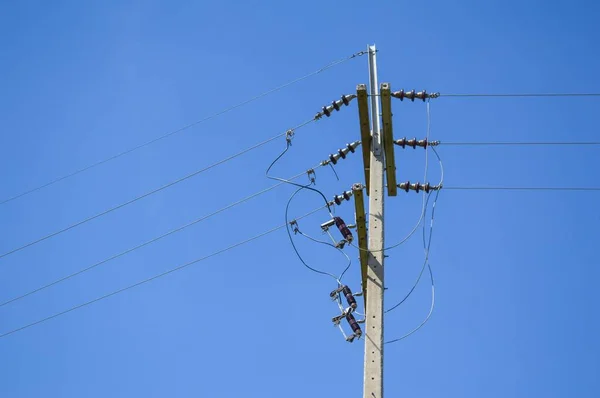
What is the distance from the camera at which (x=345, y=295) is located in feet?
31.7

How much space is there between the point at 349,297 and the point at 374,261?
75 cm

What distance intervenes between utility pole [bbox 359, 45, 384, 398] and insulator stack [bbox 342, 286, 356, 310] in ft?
0.81

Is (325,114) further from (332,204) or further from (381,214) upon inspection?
(381,214)

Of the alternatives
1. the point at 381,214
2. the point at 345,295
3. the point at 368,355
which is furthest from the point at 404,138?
the point at 368,355

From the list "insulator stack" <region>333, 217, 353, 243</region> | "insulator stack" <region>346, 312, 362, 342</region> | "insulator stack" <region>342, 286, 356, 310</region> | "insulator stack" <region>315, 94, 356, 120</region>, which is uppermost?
"insulator stack" <region>315, 94, 356, 120</region>

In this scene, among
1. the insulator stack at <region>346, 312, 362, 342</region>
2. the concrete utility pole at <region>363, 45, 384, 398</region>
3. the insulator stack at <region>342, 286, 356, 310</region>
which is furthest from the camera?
the insulator stack at <region>342, 286, 356, 310</region>

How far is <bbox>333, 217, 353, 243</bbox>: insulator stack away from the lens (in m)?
9.79

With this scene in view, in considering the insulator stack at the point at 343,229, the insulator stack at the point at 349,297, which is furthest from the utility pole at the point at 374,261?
the insulator stack at the point at 343,229

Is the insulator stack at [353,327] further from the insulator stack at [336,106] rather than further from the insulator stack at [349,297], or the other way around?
the insulator stack at [336,106]

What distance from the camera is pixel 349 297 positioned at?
9602 mm

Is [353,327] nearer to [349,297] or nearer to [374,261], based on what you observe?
[349,297]

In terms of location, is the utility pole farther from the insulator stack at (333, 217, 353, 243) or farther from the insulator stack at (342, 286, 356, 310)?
the insulator stack at (333, 217, 353, 243)

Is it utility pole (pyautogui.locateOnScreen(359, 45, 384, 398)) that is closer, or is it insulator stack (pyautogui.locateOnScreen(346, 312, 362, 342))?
utility pole (pyautogui.locateOnScreen(359, 45, 384, 398))

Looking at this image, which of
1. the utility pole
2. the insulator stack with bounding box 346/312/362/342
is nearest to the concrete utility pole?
the utility pole
